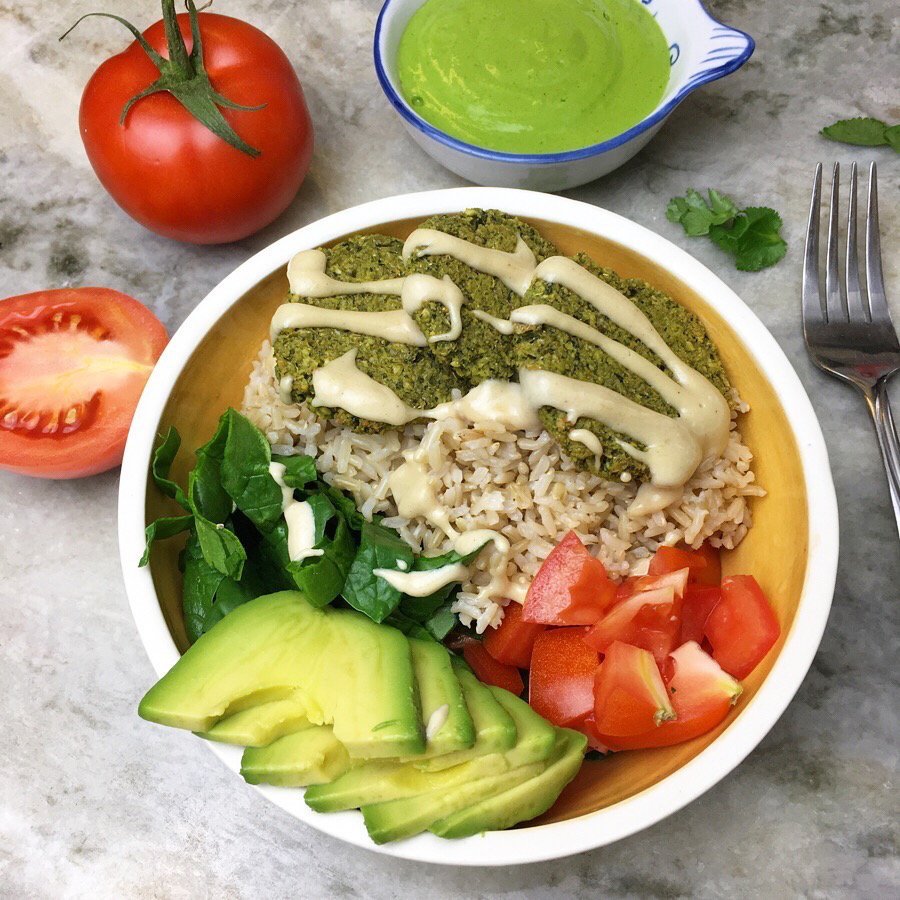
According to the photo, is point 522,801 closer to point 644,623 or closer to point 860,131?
point 644,623

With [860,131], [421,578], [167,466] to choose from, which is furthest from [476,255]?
[860,131]

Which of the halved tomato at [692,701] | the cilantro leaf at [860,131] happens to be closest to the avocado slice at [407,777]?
the halved tomato at [692,701]

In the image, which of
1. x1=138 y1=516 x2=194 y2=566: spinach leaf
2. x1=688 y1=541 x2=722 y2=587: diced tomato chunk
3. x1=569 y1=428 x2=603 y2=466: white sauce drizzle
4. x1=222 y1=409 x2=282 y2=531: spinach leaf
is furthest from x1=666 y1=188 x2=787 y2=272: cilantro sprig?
x1=138 y1=516 x2=194 y2=566: spinach leaf

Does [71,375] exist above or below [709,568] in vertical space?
above

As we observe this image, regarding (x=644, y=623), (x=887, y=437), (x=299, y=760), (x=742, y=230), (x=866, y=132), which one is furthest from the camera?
(x=866, y=132)

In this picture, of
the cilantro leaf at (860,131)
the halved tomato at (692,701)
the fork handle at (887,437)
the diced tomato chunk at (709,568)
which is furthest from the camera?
the cilantro leaf at (860,131)

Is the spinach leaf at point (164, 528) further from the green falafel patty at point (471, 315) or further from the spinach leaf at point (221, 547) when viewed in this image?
the green falafel patty at point (471, 315)
